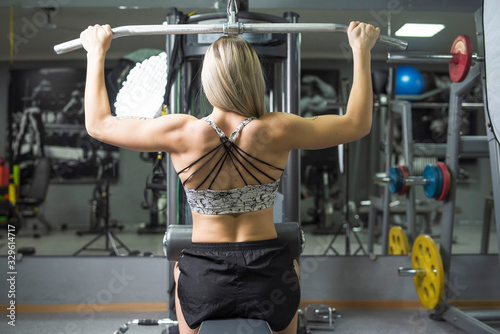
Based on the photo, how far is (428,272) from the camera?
2924 mm

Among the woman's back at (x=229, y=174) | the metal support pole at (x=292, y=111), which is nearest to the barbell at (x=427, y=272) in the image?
the metal support pole at (x=292, y=111)

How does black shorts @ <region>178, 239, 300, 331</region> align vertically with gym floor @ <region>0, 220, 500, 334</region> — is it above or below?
above

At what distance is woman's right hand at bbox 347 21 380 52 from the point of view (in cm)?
142

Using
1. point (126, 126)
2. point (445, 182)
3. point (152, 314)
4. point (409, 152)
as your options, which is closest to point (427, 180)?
point (445, 182)

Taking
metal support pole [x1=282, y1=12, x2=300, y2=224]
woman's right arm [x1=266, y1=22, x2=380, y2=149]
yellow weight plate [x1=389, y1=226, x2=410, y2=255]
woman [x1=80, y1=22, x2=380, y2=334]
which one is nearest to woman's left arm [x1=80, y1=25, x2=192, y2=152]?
woman [x1=80, y1=22, x2=380, y2=334]

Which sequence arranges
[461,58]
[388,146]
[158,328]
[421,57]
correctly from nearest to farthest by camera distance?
[421,57] → [461,58] → [158,328] → [388,146]

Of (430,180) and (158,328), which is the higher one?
(430,180)

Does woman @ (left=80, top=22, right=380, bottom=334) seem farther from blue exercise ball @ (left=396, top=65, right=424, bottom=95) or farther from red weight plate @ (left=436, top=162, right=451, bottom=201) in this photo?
blue exercise ball @ (left=396, top=65, right=424, bottom=95)

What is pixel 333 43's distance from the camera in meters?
3.24

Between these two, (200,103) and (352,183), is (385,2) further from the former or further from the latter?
(200,103)

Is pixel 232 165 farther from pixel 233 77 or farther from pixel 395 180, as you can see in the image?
pixel 395 180

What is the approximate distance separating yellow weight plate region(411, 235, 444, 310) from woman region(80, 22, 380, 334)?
1838mm

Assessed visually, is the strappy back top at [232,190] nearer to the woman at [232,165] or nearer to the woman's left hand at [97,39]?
the woman at [232,165]

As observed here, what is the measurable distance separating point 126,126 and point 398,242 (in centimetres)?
274
